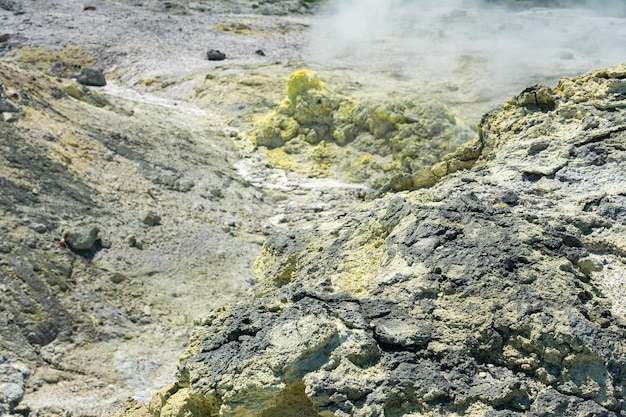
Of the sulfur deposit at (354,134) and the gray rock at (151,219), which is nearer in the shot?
the gray rock at (151,219)

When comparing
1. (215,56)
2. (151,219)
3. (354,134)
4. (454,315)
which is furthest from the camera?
(215,56)

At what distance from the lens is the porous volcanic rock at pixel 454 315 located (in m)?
2.82

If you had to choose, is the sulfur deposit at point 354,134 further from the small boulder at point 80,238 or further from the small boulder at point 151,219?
the small boulder at point 80,238

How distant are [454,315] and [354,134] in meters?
9.86

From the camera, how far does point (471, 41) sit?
911 inches

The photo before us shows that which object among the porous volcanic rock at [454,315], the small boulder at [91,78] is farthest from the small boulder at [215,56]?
the porous volcanic rock at [454,315]

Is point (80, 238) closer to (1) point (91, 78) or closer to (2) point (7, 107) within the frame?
(2) point (7, 107)

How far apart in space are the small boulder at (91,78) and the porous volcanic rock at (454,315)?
14.5 meters

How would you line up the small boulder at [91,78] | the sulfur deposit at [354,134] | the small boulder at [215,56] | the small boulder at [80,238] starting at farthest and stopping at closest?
the small boulder at [215,56], the small boulder at [91,78], the sulfur deposit at [354,134], the small boulder at [80,238]

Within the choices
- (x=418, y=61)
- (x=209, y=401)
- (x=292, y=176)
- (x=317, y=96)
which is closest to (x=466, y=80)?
(x=418, y=61)

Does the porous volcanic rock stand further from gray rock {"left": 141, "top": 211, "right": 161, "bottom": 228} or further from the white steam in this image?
the white steam

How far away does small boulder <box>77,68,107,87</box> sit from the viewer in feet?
56.4

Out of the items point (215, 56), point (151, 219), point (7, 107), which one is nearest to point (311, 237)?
point (151, 219)

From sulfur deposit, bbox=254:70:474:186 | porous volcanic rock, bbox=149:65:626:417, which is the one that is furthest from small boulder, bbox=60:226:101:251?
sulfur deposit, bbox=254:70:474:186
